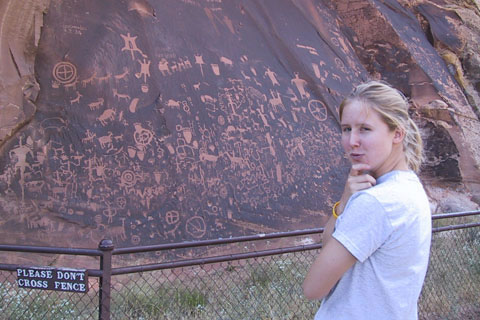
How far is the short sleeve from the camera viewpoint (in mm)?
1137

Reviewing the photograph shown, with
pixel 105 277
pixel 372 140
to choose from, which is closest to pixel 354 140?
pixel 372 140

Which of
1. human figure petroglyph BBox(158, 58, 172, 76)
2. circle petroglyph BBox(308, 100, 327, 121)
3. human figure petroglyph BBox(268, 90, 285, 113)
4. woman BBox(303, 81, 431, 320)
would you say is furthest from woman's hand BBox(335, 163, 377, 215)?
circle petroglyph BBox(308, 100, 327, 121)

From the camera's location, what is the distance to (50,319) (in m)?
3.40

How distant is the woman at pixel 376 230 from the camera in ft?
3.77

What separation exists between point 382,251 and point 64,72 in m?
5.19

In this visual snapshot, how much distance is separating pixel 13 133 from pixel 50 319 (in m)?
2.57

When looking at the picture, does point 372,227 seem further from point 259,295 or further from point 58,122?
point 58,122

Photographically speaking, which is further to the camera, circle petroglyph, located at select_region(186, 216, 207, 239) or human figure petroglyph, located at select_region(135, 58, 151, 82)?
human figure petroglyph, located at select_region(135, 58, 151, 82)

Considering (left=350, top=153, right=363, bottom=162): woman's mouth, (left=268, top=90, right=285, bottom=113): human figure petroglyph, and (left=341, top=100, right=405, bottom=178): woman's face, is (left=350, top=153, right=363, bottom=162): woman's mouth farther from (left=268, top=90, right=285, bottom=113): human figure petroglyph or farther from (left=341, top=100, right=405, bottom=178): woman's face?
(left=268, top=90, right=285, bottom=113): human figure petroglyph

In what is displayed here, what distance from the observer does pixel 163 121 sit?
19.0ft

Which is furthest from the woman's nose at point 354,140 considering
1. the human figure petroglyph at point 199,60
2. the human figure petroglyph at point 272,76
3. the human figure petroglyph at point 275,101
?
the human figure petroglyph at point 272,76

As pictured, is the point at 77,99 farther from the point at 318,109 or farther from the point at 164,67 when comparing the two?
the point at 318,109

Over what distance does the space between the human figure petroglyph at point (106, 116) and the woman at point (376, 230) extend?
4.64m

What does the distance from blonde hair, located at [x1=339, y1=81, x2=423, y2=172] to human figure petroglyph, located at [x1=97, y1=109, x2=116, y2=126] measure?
15.1 ft
